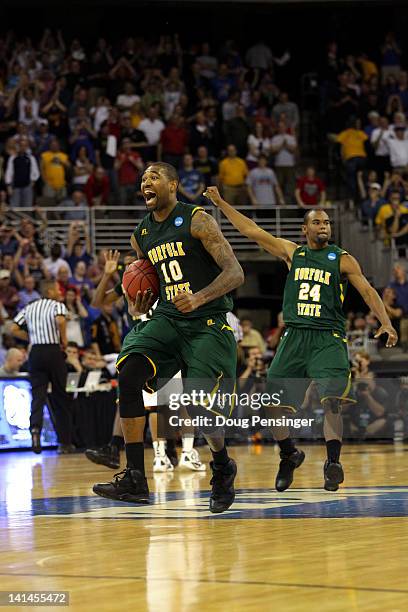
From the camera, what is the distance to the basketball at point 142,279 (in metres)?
7.36

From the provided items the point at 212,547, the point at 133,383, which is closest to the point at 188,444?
the point at 133,383

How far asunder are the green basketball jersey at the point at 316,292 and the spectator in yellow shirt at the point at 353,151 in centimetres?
1154

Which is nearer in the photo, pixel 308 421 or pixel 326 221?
pixel 326 221

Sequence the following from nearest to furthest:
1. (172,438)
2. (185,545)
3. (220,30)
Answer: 1. (185,545)
2. (172,438)
3. (220,30)

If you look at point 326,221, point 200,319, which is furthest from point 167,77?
point 200,319

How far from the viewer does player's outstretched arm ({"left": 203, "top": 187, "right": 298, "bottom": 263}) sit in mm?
8320

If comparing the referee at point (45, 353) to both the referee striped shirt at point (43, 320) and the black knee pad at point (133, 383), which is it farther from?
the black knee pad at point (133, 383)

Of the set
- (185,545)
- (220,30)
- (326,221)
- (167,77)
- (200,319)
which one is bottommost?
(185,545)

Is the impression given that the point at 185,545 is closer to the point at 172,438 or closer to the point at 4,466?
the point at 172,438

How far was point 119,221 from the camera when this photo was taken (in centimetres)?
1823

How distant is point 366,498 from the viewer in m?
8.21

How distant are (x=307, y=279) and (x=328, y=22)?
1704cm

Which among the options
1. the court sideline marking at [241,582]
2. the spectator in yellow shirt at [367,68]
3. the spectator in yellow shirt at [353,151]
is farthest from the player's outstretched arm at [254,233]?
the spectator in yellow shirt at [367,68]

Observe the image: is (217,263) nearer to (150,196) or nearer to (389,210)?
(150,196)
